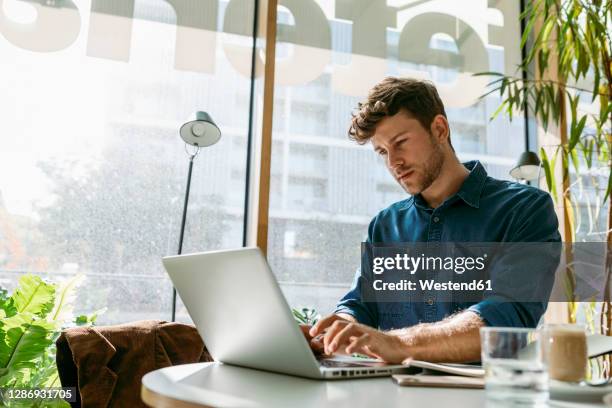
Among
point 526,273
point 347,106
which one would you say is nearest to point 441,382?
point 526,273

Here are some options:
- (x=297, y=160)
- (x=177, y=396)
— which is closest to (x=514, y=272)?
(x=177, y=396)

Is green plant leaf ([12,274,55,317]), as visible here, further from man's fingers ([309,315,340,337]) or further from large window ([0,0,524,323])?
man's fingers ([309,315,340,337])

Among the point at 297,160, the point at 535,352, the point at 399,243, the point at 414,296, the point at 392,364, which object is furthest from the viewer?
the point at 297,160

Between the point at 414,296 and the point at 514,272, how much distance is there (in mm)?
404

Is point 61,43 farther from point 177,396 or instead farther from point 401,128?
point 177,396

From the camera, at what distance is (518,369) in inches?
25.4

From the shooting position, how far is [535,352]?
0.64 m

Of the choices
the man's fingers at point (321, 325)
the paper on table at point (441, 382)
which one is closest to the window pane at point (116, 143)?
the man's fingers at point (321, 325)

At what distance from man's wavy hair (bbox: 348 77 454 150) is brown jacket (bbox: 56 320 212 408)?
37.8 inches

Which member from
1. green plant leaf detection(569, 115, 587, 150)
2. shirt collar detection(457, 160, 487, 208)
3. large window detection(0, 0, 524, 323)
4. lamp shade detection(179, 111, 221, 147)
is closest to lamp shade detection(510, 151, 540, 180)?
green plant leaf detection(569, 115, 587, 150)

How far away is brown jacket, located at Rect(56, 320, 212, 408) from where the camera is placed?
1.82 meters

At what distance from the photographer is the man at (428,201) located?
5.16ft

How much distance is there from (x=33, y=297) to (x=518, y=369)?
1942 mm

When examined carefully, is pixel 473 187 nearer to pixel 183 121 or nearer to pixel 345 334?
pixel 345 334
